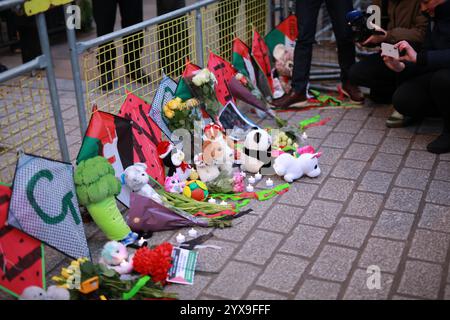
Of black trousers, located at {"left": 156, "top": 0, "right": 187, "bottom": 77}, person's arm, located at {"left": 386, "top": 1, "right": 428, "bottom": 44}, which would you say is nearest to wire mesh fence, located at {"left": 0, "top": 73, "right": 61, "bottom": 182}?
black trousers, located at {"left": 156, "top": 0, "right": 187, "bottom": 77}

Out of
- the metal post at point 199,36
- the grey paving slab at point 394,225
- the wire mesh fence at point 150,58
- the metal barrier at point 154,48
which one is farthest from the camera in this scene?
the metal post at point 199,36

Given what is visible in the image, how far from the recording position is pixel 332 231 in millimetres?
3117

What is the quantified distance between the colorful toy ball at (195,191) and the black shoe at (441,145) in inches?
70.0

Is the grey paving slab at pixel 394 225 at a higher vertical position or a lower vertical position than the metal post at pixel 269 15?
lower

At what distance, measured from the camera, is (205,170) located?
367 cm

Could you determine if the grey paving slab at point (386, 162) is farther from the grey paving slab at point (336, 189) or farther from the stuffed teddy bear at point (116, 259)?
the stuffed teddy bear at point (116, 259)

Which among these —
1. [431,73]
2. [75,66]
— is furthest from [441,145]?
[75,66]

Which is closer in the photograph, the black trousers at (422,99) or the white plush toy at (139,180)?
the white plush toy at (139,180)

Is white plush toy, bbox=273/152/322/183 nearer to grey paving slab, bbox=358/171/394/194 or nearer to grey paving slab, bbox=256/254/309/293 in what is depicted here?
grey paving slab, bbox=358/171/394/194

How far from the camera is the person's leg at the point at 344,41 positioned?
4.83 m

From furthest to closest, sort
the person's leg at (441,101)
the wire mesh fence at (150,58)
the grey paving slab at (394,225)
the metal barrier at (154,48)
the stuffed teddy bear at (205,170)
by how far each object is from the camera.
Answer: the person's leg at (441,101) < the wire mesh fence at (150,58) < the stuffed teddy bear at (205,170) < the metal barrier at (154,48) < the grey paving slab at (394,225)

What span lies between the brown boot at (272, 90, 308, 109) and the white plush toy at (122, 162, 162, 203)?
210 centimetres

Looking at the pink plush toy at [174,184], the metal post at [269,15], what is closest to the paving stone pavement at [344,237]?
the pink plush toy at [174,184]

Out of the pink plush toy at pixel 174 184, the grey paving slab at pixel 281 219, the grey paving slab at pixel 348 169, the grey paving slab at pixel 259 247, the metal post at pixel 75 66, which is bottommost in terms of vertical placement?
the grey paving slab at pixel 348 169
